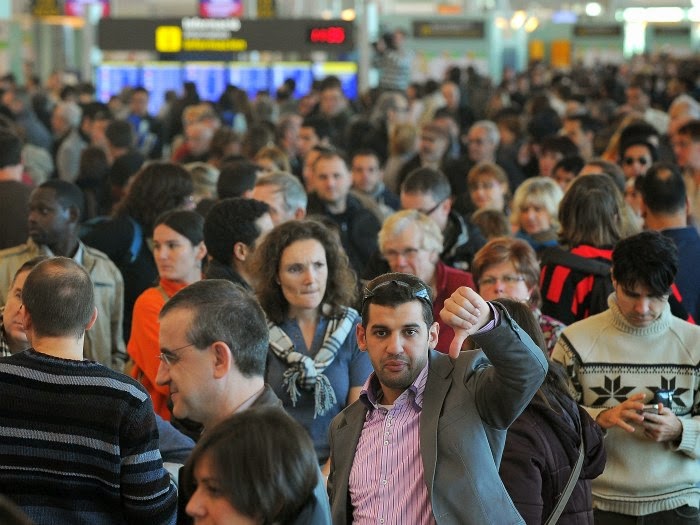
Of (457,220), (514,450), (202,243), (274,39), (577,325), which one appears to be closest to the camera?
(514,450)

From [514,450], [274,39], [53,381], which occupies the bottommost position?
[514,450]

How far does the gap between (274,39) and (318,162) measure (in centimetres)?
1015

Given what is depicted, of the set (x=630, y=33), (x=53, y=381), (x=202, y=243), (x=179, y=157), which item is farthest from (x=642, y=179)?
(x=630, y=33)

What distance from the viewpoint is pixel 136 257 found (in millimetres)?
6867

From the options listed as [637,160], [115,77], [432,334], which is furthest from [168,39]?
[432,334]

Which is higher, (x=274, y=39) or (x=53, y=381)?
(x=274, y=39)

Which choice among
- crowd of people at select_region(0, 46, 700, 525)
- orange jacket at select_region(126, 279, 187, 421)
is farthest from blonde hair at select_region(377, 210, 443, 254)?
orange jacket at select_region(126, 279, 187, 421)

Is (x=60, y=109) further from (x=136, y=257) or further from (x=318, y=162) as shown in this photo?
(x=136, y=257)

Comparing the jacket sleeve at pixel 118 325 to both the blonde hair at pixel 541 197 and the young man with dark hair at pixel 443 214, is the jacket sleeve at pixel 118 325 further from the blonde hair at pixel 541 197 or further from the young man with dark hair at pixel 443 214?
the blonde hair at pixel 541 197

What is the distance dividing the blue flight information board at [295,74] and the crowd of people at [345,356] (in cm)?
1234

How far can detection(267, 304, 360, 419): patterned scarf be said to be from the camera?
15.7 feet

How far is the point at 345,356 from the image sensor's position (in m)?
4.96

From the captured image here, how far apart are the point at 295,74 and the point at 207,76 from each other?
1645mm

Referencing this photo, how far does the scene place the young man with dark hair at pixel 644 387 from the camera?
4.71m
